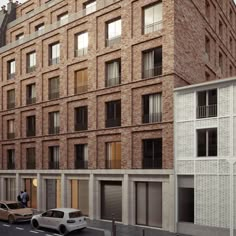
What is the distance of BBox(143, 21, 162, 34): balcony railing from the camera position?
28180mm

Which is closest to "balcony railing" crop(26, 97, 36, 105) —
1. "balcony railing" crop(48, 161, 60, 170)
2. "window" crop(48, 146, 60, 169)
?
"window" crop(48, 146, 60, 169)

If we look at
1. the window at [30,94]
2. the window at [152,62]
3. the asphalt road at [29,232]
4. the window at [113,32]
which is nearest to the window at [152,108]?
the window at [152,62]

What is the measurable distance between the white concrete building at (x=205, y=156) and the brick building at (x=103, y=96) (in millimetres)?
822

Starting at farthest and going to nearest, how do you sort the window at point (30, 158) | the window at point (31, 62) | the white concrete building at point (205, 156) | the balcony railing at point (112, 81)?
the window at point (31, 62)
the window at point (30, 158)
the balcony railing at point (112, 81)
the white concrete building at point (205, 156)

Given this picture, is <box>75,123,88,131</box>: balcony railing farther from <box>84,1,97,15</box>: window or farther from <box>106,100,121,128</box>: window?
<box>84,1,97,15</box>: window

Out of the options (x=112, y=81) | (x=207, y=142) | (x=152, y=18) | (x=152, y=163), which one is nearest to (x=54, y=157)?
(x=112, y=81)

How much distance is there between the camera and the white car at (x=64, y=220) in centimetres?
2458

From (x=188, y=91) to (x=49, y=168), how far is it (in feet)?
53.2

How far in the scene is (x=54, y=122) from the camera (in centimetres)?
3581

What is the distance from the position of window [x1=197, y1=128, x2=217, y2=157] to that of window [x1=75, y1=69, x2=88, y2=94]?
38.7ft

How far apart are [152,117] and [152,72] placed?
11.2 ft

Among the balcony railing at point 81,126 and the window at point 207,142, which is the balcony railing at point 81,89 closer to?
the balcony railing at point 81,126

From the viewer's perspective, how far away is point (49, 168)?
35.4 m

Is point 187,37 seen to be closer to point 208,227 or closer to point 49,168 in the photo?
point 208,227
